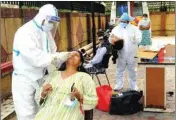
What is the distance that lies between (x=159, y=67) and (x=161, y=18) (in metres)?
19.4

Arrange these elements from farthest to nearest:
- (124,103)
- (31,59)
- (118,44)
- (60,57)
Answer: (118,44) → (124,103) → (60,57) → (31,59)

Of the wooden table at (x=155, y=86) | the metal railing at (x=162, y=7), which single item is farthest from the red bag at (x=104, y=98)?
the metal railing at (x=162, y=7)

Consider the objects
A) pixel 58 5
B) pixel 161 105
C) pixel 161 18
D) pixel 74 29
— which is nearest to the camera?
pixel 161 105

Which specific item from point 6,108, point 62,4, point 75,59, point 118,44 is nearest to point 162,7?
point 62,4

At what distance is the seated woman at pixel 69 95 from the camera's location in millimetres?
3393

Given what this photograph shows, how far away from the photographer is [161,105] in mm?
5754

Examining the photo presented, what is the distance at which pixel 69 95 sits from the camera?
3.44 meters

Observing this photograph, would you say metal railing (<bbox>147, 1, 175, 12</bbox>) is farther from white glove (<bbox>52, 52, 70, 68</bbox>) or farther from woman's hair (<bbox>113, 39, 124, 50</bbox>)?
white glove (<bbox>52, 52, 70, 68</bbox>)

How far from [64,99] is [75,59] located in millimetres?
410

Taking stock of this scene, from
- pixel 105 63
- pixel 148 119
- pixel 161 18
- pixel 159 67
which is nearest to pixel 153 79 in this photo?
pixel 159 67

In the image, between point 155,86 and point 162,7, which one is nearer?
point 155,86

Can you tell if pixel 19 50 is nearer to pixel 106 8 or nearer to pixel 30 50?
pixel 30 50

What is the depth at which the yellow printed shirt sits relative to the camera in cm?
339

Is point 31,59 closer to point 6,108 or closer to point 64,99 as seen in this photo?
point 64,99
